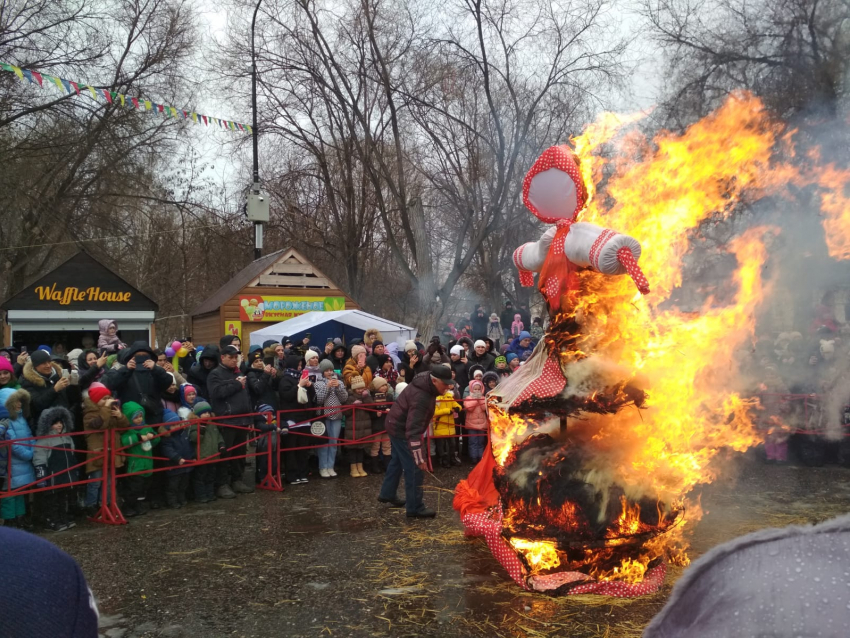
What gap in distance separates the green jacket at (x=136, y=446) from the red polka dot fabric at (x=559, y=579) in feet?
14.6

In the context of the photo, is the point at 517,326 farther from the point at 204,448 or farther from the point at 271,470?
the point at 204,448

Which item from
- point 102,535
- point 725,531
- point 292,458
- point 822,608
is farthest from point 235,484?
point 822,608

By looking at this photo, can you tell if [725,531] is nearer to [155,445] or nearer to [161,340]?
[155,445]

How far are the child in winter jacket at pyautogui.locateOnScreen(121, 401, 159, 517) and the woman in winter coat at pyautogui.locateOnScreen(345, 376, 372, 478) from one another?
3039 mm

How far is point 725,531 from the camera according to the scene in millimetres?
7137

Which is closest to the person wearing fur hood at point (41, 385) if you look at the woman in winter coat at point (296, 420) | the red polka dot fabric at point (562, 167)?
the woman in winter coat at point (296, 420)

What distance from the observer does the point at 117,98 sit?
1662 cm

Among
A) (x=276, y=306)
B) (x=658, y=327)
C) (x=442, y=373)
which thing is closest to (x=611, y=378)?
(x=658, y=327)

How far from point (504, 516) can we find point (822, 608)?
16.6 feet

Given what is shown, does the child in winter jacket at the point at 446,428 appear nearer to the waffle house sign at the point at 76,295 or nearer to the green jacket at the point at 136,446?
the green jacket at the point at 136,446

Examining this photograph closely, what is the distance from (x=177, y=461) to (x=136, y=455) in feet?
1.73

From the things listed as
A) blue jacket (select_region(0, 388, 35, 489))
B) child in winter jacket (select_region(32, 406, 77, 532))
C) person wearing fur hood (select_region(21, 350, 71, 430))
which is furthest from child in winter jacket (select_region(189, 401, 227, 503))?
blue jacket (select_region(0, 388, 35, 489))

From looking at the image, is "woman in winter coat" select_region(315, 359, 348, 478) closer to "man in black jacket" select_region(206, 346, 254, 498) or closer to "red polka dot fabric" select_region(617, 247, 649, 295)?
"man in black jacket" select_region(206, 346, 254, 498)

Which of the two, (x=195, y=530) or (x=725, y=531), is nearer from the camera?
(x=725, y=531)
